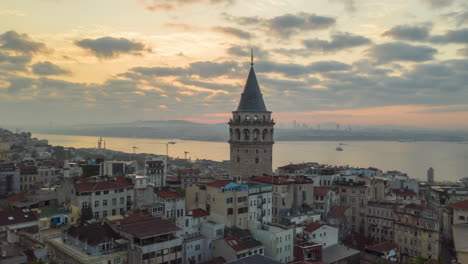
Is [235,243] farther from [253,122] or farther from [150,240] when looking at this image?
[253,122]

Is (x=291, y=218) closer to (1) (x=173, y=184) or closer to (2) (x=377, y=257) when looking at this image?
(2) (x=377, y=257)

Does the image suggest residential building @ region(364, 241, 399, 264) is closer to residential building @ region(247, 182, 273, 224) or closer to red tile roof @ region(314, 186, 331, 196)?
red tile roof @ region(314, 186, 331, 196)

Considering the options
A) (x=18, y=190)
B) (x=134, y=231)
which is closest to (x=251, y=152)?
(x=134, y=231)

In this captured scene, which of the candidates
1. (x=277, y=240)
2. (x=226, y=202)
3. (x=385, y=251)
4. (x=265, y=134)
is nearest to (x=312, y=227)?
(x=277, y=240)

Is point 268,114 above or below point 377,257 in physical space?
above

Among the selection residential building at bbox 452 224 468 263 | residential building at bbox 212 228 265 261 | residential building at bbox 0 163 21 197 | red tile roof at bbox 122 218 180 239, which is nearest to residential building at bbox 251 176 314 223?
residential building at bbox 212 228 265 261

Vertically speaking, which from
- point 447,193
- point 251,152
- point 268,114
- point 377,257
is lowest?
point 377,257

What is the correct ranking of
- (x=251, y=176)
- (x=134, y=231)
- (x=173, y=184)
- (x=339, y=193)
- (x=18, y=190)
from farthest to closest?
(x=173, y=184) < (x=18, y=190) < (x=339, y=193) < (x=251, y=176) < (x=134, y=231)
